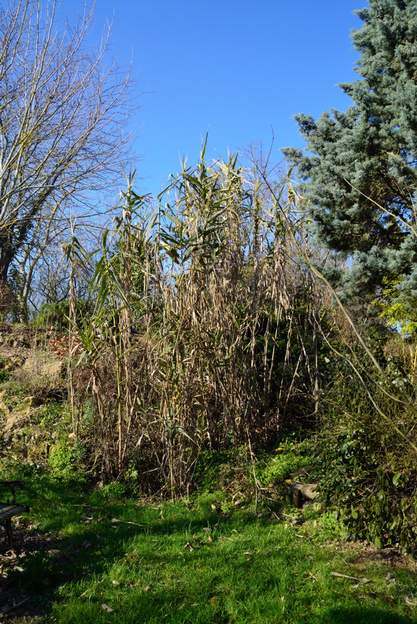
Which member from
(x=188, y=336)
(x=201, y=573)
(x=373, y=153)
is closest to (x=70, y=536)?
(x=201, y=573)

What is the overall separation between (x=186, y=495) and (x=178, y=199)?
2.85m

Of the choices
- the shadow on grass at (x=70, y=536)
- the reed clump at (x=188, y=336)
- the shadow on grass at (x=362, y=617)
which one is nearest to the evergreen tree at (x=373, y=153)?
the reed clump at (x=188, y=336)

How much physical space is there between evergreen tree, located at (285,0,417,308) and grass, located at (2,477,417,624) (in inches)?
274

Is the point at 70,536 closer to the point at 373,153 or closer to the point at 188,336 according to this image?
the point at 188,336

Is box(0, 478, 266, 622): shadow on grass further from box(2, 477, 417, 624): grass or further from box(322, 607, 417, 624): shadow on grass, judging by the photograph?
box(322, 607, 417, 624): shadow on grass

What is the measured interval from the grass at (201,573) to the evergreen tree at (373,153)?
22.8 feet

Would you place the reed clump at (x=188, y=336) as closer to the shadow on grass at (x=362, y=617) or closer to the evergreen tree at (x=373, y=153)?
the shadow on grass at (x=362, y=617)

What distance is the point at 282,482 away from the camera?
533 cm

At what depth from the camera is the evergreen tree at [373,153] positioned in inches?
423

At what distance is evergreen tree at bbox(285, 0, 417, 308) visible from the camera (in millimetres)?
10742

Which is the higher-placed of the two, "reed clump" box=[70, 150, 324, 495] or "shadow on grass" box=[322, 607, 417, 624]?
"reed clump" box=[70, 150, 324, 495]

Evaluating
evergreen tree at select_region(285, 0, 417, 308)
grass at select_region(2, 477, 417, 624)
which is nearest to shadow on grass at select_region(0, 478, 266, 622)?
grass at select_region(2, 477, 417, 624)

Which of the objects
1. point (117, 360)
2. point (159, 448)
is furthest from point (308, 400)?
point (117, 360)

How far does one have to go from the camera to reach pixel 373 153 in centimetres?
1145
